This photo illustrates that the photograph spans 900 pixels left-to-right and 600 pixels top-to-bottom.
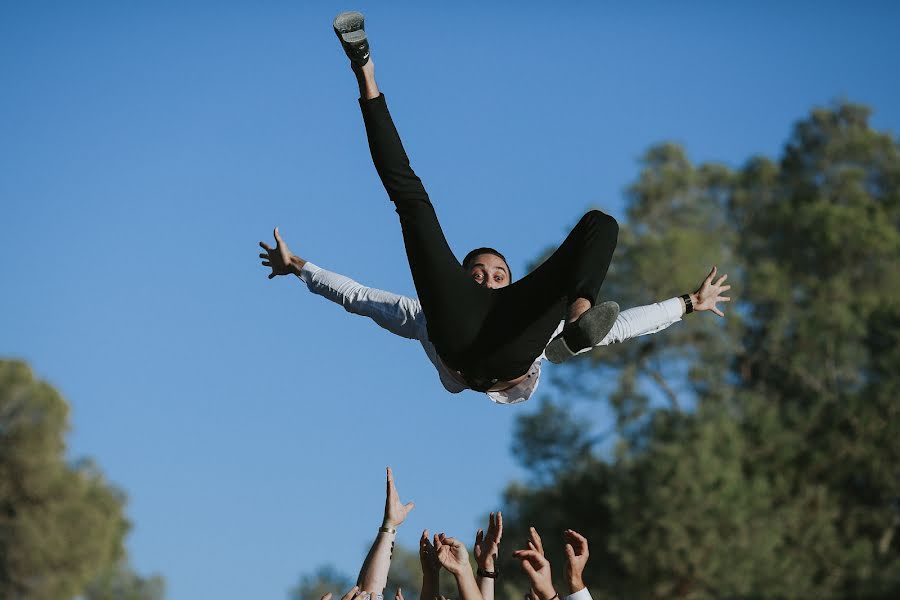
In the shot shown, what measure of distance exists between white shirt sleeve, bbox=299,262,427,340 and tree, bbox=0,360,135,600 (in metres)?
18.7

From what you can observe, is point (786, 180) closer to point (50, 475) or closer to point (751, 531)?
point (751, 531)

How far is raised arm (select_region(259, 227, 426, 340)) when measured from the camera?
5344 millimetres

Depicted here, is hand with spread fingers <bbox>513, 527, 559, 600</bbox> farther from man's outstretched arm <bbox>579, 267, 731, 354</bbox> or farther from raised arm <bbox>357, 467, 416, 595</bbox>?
man's outstretched arm <bbox>579, 267, 731, 354</bbox>

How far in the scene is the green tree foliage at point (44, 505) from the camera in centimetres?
2222

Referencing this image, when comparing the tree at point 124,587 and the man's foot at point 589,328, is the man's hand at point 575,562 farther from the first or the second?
the tree at point 124,587

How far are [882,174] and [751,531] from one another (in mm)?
10219

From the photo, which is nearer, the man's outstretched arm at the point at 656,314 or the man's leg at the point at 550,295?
the man's leg at the point at 550,295

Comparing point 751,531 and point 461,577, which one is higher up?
point 751,531

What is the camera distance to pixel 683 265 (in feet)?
78.9

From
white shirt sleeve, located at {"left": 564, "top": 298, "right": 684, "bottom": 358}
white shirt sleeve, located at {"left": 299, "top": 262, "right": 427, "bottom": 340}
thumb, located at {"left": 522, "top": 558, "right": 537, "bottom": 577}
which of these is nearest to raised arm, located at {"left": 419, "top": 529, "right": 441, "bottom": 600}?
thumb, located at {"left": 522, "top": 558, "right": 537, "bottom": 577}

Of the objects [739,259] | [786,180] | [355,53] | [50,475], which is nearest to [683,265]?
[739,259]

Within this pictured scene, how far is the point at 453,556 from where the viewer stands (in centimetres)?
442

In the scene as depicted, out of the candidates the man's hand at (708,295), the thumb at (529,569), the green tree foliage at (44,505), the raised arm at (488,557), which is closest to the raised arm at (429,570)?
the raised arm at (488,557)

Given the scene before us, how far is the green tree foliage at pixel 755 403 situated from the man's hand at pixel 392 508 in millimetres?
15843
